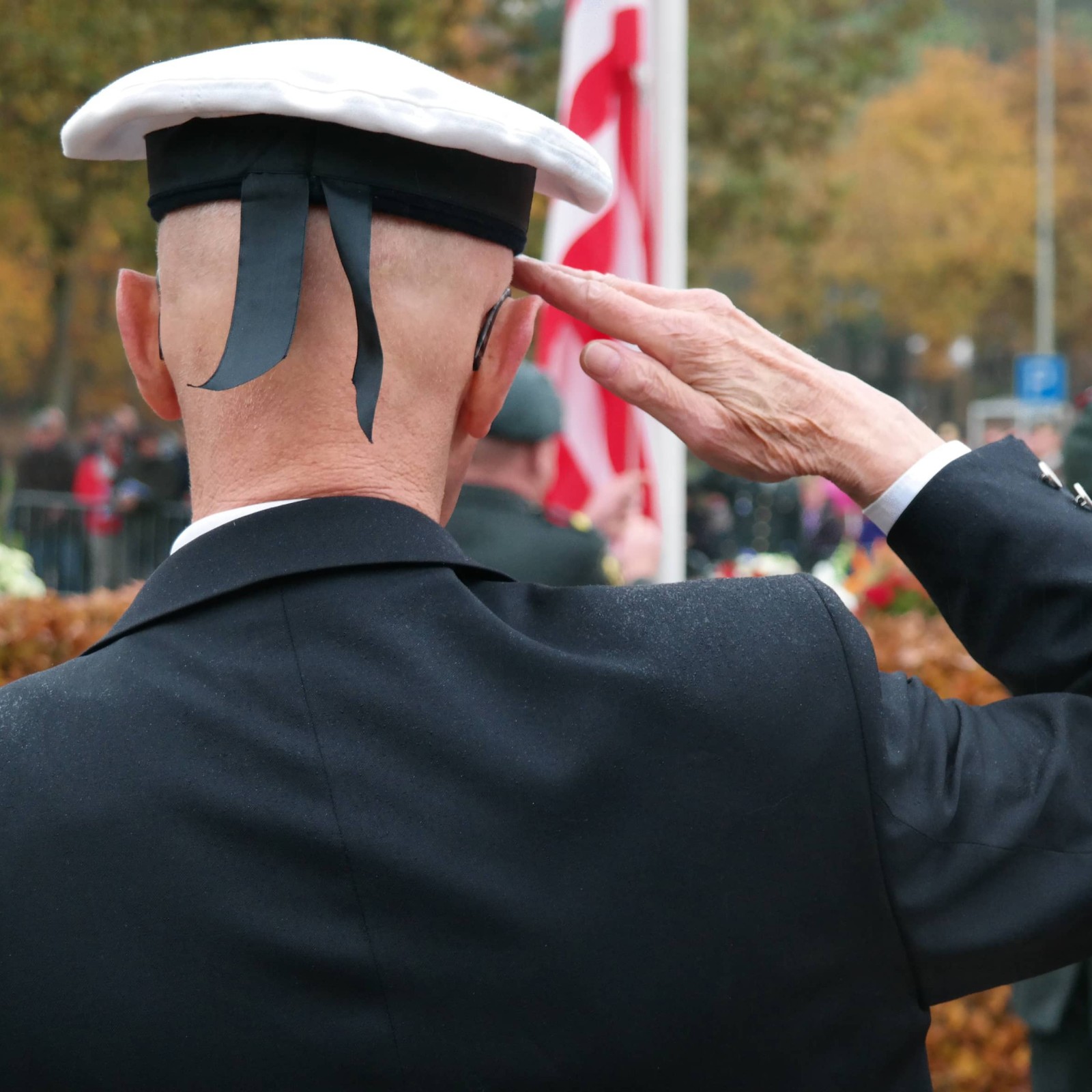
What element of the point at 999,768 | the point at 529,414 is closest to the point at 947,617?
the point at 999,768

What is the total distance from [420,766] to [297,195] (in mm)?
513

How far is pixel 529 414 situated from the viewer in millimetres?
3877

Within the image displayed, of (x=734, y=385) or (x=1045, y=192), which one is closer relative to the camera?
(x=734, y=385)

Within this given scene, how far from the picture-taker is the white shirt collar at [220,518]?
4.37ft

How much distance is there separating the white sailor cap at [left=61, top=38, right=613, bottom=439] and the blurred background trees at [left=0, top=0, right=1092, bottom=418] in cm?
1344

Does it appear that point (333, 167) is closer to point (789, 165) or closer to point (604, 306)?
point (604, 306)

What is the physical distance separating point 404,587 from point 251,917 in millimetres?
314

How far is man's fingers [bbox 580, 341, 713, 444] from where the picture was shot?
1.53 meters

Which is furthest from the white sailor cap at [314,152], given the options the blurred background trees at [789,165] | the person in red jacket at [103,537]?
the blurred background trees at [789,165]

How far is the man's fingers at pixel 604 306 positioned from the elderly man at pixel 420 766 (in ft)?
0.45

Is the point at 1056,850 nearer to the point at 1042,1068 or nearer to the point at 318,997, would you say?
the point at 318,997

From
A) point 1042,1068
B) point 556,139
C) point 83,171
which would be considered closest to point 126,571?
point 83,171

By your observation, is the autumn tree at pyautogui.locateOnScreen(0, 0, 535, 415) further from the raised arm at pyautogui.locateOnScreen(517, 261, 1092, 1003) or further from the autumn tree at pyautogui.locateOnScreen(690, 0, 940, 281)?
the raised arm at pyautogui.locateOnScreen(517, 261, 1092, 1003)

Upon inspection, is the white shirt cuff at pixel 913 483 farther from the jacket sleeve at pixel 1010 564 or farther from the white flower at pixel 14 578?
the white flower at pixel 14 578
